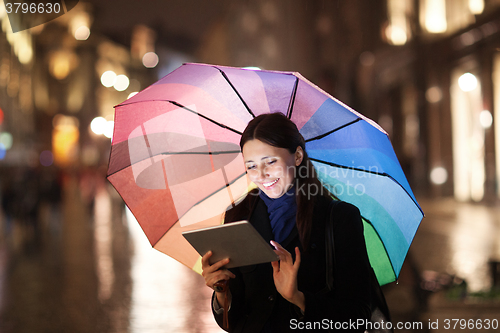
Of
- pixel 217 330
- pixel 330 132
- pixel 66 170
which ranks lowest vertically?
pixel 217 330

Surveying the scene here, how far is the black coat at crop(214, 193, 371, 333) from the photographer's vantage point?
1708 millimetres

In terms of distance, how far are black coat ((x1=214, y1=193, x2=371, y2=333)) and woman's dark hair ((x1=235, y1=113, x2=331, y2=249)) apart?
3cm

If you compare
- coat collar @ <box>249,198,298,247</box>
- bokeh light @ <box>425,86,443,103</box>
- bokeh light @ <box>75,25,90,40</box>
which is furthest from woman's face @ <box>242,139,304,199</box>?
bokeh light @ <box>75,25,90,40</box>

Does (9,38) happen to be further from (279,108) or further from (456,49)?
(279,108)

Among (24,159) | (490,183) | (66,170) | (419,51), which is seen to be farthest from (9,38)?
(490,183)

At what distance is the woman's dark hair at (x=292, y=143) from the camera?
1.84 m

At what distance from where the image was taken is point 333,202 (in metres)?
1.86

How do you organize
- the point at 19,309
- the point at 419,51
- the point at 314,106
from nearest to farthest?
1. the point at 314,106
2. the point at 19,309
3. the point at 419,51

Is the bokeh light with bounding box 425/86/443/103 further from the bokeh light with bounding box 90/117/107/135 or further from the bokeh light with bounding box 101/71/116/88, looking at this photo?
the bokeh light with bounding box 101/71/116/88

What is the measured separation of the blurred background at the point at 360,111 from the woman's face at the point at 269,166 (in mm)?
2167

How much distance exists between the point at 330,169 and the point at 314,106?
32 cm

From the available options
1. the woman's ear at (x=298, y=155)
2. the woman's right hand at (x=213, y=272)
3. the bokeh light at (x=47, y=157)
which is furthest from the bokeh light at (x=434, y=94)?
the bokeh light at (x=47, y=157)

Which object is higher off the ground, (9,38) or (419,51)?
(9,38)

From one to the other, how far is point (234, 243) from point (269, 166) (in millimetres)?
408
